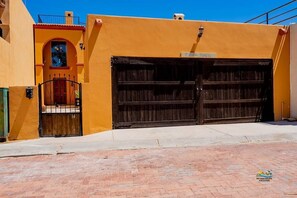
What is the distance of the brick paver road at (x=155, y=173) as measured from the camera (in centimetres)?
423

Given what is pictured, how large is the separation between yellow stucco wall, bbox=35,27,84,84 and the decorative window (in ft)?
1.00

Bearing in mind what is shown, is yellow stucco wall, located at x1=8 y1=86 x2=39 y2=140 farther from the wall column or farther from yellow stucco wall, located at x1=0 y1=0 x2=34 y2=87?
the wall column

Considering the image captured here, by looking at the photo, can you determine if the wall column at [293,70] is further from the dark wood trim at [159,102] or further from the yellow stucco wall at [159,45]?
the dark wood trim at [159,102]

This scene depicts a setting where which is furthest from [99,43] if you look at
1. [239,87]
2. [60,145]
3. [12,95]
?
[239,87]

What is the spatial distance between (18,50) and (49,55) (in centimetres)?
687

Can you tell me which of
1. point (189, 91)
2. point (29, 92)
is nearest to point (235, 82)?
point (189, 91)

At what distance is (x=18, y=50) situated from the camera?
14.3m

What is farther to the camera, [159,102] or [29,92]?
[159,102]

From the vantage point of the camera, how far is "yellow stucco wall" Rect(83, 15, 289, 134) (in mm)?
9297

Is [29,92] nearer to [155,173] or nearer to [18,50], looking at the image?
[155,173]

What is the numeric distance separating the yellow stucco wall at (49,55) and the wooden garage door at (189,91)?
11.2 m

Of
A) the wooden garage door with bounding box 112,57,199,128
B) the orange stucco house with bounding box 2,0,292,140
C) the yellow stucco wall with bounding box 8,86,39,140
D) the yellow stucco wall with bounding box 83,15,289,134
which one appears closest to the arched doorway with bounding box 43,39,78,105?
the orange stucco house with bounding box 2,0,292,140

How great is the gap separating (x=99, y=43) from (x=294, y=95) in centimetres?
801

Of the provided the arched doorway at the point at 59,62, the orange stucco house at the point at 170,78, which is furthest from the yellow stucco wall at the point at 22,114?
the arched doorway at the point at 59,62
